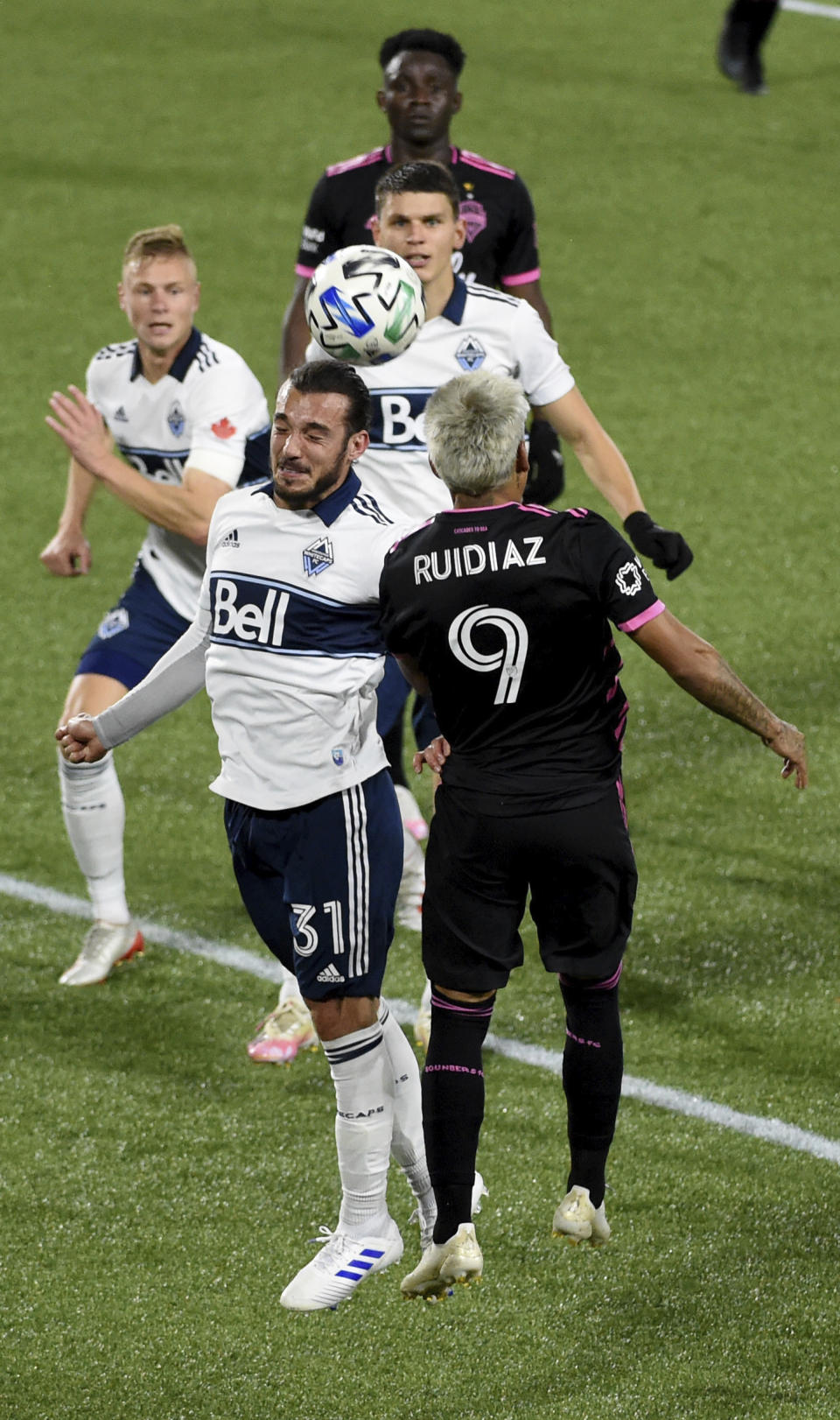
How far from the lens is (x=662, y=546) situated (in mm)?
5203

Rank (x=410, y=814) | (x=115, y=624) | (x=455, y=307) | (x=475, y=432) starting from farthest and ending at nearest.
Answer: (x=410, y=814)
(x=115, y=624)
(x=455, y=307)
(x=475, y=432)

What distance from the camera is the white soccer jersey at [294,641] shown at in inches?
176

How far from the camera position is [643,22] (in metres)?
19.6

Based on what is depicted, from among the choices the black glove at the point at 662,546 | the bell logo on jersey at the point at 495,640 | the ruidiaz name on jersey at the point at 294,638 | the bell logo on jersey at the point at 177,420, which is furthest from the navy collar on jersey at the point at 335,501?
the bell logo on jersey at the point at 177,420

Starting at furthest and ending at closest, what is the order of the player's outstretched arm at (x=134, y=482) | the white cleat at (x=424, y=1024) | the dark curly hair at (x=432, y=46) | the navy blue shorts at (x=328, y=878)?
the dark curly hair at (x=432, y=46) < the white cleat at (x=424, y=1024) < the player's outstretched arm at (x=134, y=482) < the navy blue shorts at (x=328, y=878)

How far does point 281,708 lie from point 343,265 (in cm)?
131

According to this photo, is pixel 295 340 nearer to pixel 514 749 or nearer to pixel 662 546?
pixel 662 546

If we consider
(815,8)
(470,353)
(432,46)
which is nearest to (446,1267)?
(470,353)

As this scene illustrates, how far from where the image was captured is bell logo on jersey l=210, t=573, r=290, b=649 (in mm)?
4465

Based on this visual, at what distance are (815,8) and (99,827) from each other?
1598 centimetres

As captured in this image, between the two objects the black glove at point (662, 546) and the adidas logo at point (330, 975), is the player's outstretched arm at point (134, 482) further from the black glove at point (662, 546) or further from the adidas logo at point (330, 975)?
the adidas logo at point (330, 975)

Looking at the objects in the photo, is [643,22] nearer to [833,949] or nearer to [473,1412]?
[833,949]

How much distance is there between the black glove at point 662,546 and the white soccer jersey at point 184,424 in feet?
4.78

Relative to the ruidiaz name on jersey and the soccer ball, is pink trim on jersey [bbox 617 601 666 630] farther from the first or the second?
the soccer ball
